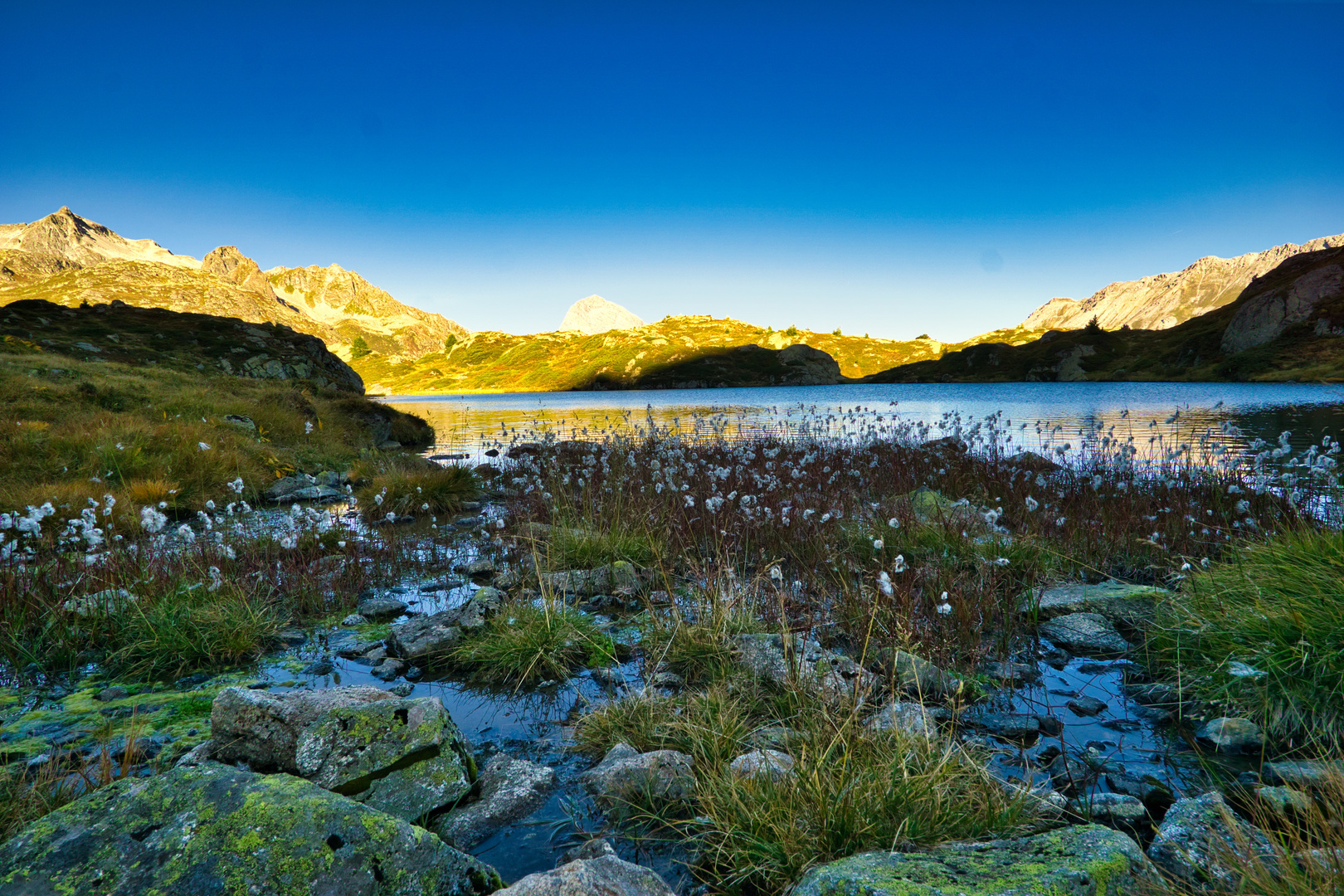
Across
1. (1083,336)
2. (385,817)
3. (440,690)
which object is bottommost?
(440,690)

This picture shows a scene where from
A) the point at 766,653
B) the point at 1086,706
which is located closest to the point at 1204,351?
the point at 1086,706

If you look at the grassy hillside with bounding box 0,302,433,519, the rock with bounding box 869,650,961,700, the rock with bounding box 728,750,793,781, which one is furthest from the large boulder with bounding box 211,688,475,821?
the grassy hillside with bounding box 0,302,433,519

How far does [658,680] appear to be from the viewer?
484 cm

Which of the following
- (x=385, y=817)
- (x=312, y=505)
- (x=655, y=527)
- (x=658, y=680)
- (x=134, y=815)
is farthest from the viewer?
(x=312, y=505)

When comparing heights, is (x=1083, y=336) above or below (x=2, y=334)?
above

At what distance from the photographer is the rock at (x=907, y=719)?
11.0ft

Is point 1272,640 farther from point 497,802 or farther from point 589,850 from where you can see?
point 497,802

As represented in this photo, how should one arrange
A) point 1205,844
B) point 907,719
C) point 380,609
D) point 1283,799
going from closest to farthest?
point 1205,844, point 1283,799, point 907,719, point 380,609

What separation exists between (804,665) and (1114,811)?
1817 millimetres

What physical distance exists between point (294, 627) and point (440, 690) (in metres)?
2.37

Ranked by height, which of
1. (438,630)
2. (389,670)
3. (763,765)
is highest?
(763,765)

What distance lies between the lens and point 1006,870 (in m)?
2.17

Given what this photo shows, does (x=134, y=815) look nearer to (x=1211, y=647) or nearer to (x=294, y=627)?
(x=294, y=627)

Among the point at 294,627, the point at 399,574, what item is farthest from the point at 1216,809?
the point at 399,574
